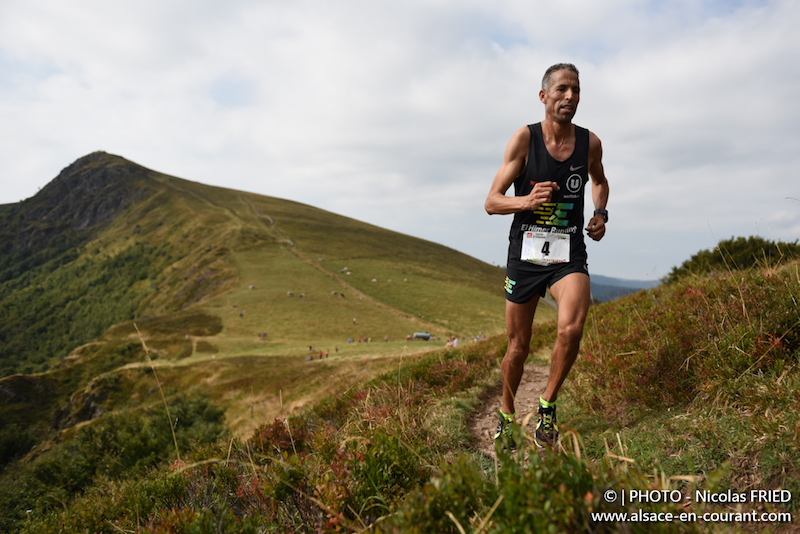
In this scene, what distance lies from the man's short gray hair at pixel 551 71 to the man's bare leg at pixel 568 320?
1763 mm

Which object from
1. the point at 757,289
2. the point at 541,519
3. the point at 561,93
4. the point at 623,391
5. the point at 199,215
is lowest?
the point at 623,391

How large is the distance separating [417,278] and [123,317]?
56.0 m

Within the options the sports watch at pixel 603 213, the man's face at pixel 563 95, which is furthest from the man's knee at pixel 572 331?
the man's face at pixel 563 95

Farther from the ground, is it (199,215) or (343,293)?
(199,215)

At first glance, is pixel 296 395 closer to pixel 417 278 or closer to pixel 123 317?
pixel 417 278

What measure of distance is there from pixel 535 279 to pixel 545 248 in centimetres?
30

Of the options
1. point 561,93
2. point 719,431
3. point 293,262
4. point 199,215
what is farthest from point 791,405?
point 199,215

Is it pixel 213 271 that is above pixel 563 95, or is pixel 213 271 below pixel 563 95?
above

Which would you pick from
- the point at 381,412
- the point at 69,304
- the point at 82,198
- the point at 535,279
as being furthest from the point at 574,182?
the point at 82,198

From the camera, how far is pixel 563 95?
355 centimetres

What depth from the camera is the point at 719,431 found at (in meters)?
2.71

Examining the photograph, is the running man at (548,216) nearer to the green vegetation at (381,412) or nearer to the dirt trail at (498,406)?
the dirt trail at (498,406)

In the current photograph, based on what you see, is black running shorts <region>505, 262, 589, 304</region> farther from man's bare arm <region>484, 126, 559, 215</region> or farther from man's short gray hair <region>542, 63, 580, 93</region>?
man's short gray hair <region>542, 63, 580, 93</region>

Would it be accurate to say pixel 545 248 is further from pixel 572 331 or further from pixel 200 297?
pixel 200 297
